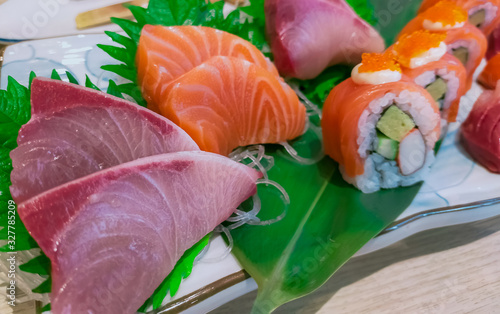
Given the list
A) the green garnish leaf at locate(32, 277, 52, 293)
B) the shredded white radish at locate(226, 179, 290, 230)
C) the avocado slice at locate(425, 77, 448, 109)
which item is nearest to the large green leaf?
the shredded white radish at locate(226, 179, 290, 230)

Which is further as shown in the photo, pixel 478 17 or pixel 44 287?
pixel 478 17

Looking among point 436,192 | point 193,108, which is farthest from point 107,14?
point 436,192

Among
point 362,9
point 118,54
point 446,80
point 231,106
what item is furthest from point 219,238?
point 362,9

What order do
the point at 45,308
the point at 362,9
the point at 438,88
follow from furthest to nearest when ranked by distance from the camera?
the point at 362,9 < the point at 438,88 < the point at 45,308

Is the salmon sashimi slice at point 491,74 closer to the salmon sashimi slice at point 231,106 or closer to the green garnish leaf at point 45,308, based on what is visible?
the salmon sashimi slice at point 231,106

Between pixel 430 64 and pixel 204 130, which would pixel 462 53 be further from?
pixel 204 130

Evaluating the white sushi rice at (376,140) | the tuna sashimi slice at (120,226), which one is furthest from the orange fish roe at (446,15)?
the tuna sashimi slice at (120,226)

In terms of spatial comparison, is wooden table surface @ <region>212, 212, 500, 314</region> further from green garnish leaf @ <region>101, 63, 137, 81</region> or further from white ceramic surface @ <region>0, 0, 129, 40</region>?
white ceramic surface @ <region>0, 0, 129, 40</region>

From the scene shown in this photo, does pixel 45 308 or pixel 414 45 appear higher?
pixel 414 45
